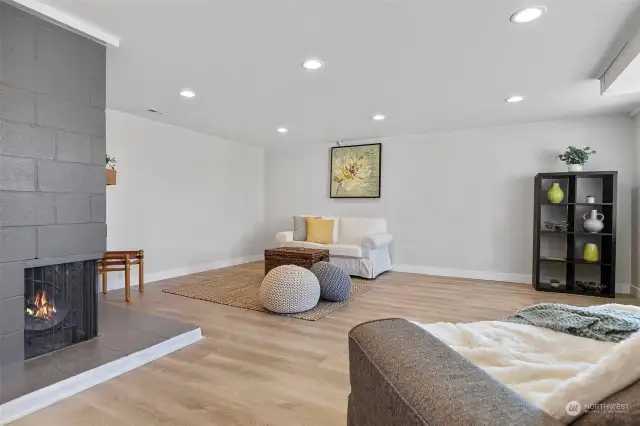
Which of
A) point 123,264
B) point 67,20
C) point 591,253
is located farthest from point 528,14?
point 123,264

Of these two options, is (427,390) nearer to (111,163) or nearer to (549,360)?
(549,360)

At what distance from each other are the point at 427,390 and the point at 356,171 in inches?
214

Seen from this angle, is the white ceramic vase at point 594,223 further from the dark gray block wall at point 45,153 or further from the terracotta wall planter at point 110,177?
the terracotta wall planter at point 110,177

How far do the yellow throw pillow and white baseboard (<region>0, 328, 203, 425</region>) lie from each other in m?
3.10

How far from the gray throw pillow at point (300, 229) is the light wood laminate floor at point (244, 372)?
2089 mm

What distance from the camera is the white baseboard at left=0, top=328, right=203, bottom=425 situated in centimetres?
164

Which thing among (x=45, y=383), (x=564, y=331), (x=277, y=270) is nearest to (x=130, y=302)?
(x=277, y=270)

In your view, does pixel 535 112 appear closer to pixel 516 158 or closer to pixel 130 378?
pixel 516 158

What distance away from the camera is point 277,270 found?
3373mm

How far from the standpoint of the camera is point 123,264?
12.4ft

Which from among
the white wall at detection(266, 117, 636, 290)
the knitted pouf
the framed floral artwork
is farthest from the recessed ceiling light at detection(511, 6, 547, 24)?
the framed floral artwork

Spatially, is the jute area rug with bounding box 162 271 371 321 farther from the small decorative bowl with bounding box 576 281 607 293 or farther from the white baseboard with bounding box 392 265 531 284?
the small decorative bowl with bounding box 576 281 607 293

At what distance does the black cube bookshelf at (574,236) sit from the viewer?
415 cm

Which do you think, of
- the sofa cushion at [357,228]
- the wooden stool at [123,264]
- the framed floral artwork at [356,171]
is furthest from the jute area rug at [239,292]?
the framed floral artwork at [356,171]
